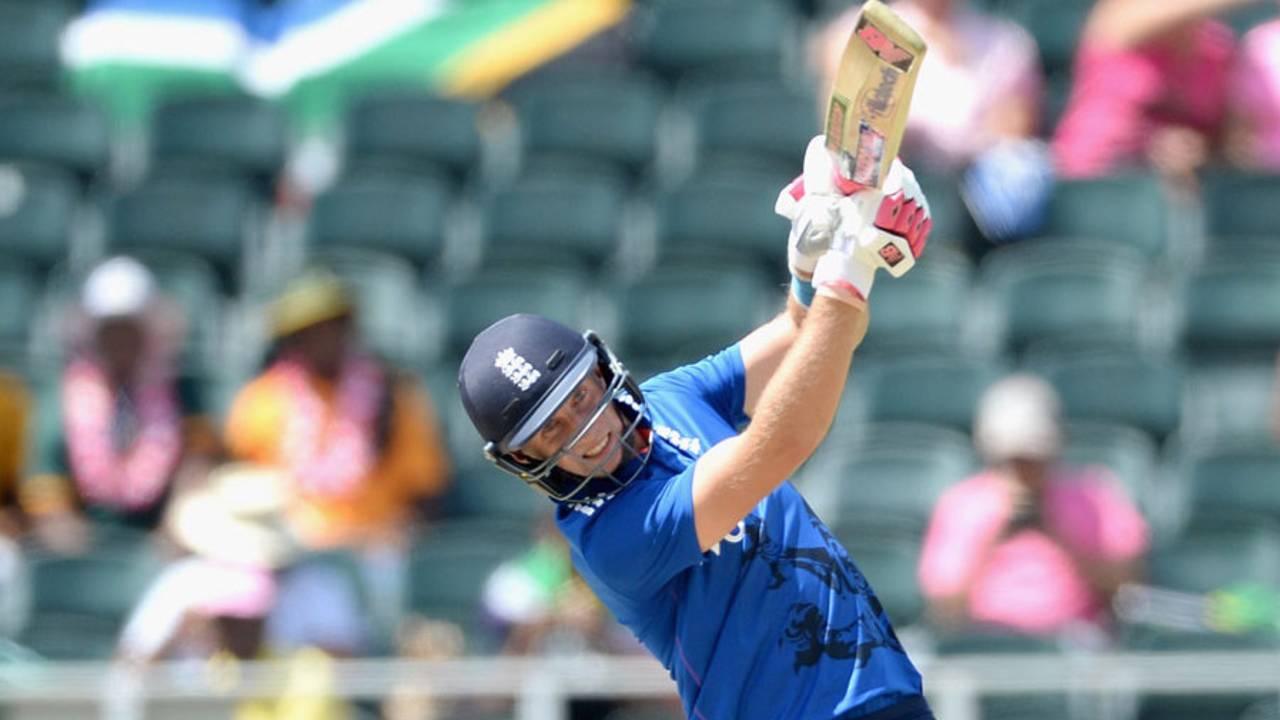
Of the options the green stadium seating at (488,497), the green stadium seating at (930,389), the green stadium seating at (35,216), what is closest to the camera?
the green stadium seating at (930,389)

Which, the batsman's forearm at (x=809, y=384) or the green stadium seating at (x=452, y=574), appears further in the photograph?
the green stadium seating at (x=452, y=574)

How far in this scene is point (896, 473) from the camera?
29.6 ft

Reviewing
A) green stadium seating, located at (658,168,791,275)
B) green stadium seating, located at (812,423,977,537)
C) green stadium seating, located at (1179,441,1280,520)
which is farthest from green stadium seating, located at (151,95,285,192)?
green stadium seating, located at (1179,441,1280,520)

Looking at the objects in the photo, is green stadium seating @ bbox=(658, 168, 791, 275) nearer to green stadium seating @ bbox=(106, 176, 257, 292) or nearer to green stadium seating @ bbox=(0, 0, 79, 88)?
green stadium seating @ bbox=(106, 176, 257, 292)

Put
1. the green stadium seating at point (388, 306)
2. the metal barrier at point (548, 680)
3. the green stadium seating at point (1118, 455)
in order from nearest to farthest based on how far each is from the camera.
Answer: the metal barrier at point (548, 680) < the green stadium seating at point (1118, 455) < the green stadium seating at point (388, 306)

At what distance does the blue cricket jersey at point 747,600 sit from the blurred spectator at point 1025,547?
137 inches

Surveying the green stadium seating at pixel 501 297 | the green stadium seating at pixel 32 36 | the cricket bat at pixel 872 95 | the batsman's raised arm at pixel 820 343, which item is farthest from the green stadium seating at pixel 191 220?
Answer: the cricket bat at pixel 872 95

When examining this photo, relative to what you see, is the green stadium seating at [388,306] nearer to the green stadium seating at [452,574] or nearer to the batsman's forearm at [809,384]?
the green stadium seating at [452,574]

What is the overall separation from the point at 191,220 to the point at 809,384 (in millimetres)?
7183

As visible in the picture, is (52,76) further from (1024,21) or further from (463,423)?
(1024,21)

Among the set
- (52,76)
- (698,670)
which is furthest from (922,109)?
(698,670)

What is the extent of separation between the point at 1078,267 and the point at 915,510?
1.36 metres

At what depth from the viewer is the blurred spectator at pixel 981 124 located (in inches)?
389

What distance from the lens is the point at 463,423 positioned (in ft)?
32.8
